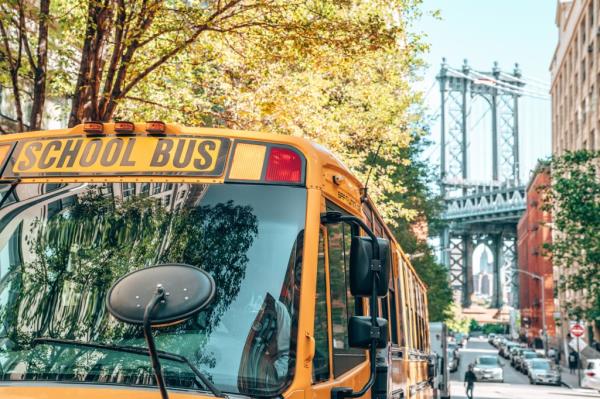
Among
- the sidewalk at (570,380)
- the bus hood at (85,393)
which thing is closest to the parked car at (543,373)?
the sidewalk at (570,380)

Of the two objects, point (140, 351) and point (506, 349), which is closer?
point (140, 351)

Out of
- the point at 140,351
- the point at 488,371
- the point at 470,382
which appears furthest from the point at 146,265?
the point at 488,371

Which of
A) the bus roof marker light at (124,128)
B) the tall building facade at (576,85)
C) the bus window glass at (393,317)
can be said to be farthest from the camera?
the tall building facade at (576,85)

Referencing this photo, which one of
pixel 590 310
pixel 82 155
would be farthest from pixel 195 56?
pixel 590 310

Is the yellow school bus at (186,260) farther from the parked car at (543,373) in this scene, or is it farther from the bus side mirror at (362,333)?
the parked car at (543,373)

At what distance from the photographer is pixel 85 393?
175 inches

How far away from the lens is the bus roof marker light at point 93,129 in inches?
219

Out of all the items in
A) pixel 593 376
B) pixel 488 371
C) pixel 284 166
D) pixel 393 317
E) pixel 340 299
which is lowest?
pixel 340 299

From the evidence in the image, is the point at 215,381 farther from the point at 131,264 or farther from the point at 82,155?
the point at 82,155

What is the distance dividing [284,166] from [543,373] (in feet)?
159

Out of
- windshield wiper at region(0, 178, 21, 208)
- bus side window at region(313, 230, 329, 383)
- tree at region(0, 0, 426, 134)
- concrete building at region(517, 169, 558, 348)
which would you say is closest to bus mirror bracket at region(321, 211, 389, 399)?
A: bus side window at region(313, 230, 329, 383)

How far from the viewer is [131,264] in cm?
498

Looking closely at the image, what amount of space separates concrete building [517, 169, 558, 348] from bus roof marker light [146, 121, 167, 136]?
75343 mm

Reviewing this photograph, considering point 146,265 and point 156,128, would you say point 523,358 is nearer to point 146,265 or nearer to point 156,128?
point 156,128
